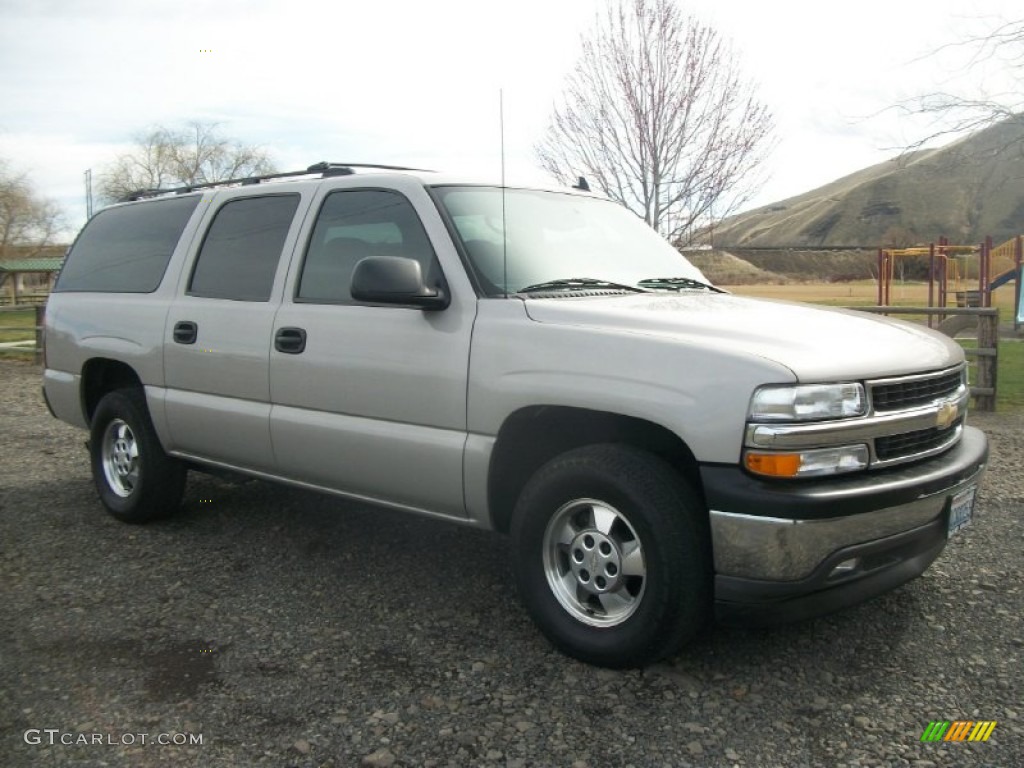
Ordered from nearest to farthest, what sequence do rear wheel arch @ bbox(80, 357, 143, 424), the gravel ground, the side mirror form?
1. the gravel ground
2. the side mirror
3. rear wheel arch @ bbox(80, 357, 143, 424)

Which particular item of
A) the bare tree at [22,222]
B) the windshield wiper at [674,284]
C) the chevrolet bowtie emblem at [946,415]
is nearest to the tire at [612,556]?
the chevrolet bowtie emblem at [946,415]

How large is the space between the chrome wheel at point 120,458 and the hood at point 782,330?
3003 millimetres

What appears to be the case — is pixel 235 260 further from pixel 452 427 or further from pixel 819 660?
pixel 819 660

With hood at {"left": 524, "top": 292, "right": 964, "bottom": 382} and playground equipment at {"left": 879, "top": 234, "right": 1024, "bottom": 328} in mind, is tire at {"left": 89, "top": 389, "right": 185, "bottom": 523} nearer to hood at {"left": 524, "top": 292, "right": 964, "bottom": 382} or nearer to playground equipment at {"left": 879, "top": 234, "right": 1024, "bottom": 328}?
A: hood at {"left": 524, "top": 292, "right": 964, "bottom": 382}

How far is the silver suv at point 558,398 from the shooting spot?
3.00 m

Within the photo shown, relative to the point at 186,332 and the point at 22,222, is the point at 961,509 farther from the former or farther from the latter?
the point at 22,222

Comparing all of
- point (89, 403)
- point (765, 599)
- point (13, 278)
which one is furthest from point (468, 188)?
point (13, 278)

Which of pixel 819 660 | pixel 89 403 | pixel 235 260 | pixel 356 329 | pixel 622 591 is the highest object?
pixel 235 260

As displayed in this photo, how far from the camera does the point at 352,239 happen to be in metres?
4.29

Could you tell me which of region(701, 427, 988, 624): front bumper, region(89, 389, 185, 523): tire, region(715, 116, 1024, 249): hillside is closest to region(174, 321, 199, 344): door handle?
region(89, 389, 185, 523): tire

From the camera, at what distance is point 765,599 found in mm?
3006

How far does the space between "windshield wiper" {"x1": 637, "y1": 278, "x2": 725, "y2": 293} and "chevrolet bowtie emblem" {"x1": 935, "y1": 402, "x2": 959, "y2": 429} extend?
1276mm

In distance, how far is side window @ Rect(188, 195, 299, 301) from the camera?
4605mm

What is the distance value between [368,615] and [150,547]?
1.69 meters
